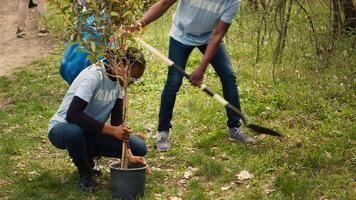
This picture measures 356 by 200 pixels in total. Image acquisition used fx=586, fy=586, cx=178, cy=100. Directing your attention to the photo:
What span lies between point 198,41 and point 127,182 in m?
1.44

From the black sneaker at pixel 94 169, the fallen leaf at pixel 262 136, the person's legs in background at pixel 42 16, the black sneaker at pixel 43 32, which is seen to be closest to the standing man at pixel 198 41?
the fallen leaf at pixel 262 136

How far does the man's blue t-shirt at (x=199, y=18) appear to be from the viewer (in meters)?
4.65

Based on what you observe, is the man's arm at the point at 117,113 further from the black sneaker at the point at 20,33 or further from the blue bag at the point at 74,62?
the black sneaker at the point at 20,33

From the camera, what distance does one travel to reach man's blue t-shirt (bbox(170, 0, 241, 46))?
183 inches

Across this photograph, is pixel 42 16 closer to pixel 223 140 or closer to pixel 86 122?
pixel 223 140

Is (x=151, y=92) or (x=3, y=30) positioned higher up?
(x=151, y=92)

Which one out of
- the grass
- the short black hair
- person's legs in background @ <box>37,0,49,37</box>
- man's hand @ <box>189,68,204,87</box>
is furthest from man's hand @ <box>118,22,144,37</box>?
person's legs in background @ <box>37,0,49,37</box>

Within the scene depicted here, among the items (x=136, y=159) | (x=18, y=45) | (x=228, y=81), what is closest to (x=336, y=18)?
(x=228, y=81)

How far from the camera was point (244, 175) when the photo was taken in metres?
4.55

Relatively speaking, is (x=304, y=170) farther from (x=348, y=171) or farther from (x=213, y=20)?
(x=213, y=20)

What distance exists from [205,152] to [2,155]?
5.77ft

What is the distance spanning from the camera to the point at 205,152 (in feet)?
16.6

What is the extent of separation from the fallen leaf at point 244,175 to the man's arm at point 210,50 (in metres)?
0.77

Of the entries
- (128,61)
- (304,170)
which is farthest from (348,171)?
(128,61)
